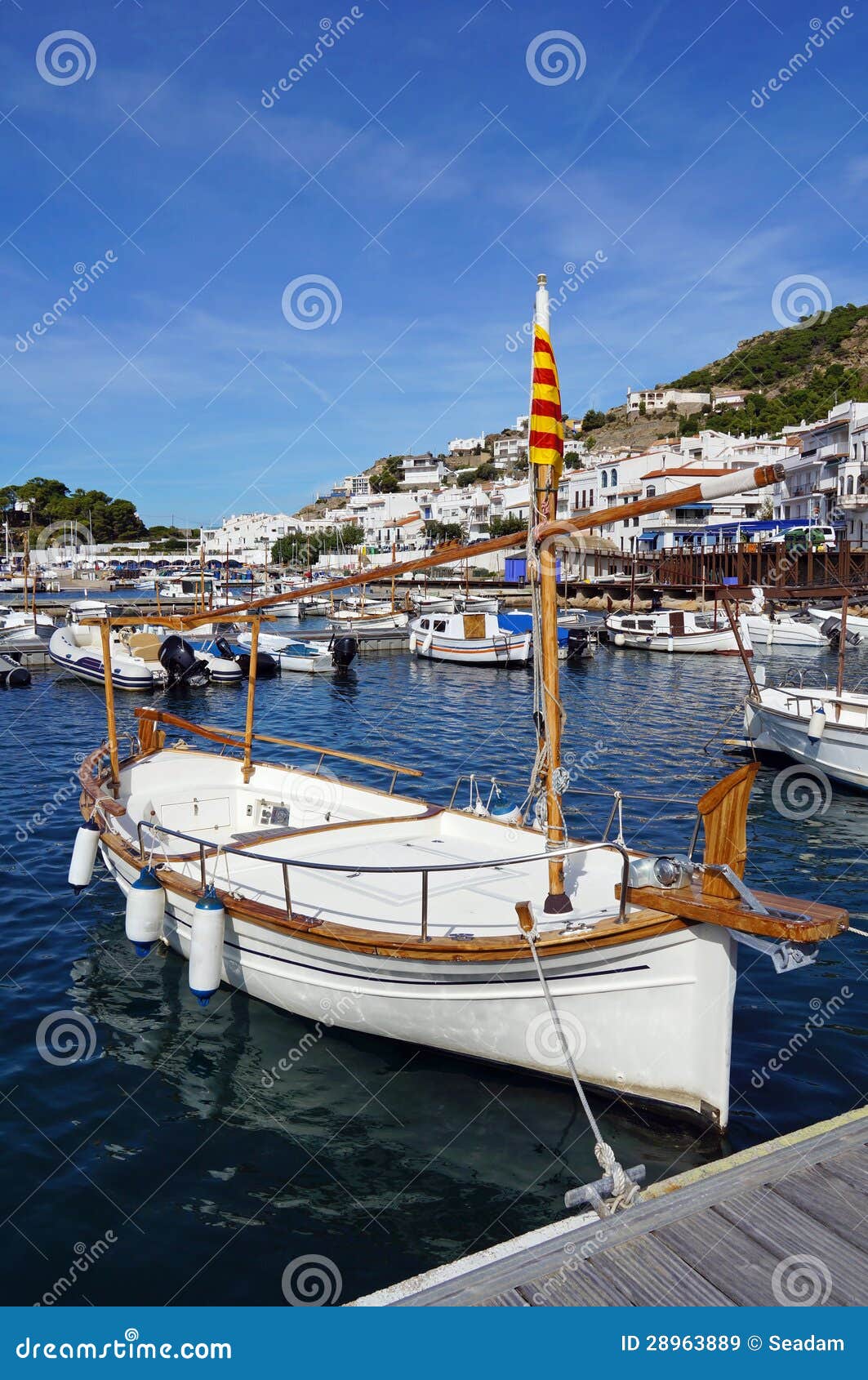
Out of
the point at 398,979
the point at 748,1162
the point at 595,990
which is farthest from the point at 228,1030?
the point at 748,1162

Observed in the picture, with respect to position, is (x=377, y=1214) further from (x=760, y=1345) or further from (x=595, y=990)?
(x=760, y=1345)

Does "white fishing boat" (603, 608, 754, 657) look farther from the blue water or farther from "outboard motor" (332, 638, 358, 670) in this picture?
the blue water

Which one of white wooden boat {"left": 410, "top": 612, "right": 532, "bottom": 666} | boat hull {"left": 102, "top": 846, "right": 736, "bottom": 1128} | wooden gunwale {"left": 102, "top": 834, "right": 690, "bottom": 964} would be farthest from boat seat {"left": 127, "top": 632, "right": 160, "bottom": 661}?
boat hull {"left": 102, "top": 846, "right": 736, "bottom": 1128}

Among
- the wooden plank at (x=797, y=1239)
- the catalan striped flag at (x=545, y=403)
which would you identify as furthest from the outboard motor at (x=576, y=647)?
the wooden plank at (x=797, y=1239)

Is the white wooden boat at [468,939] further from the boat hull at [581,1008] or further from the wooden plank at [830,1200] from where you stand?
the wooden plank at [830,1200]

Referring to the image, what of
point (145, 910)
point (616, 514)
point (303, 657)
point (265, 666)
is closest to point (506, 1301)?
point (616, 514)

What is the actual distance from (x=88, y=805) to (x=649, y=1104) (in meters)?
8.65

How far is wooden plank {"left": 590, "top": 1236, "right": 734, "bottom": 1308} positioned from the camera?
4.76m

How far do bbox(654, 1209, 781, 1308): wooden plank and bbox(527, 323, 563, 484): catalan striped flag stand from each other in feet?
18.5

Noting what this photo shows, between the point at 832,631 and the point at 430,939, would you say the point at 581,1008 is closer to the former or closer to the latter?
the point at 430,939

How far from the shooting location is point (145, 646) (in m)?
38.5

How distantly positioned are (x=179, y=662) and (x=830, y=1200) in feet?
111

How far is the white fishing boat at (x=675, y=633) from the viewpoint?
47.8 m

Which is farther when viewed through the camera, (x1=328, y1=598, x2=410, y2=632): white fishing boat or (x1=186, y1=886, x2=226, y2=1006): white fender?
(x1=328, y1=598, x2=410, y2=632): white fishing boat
